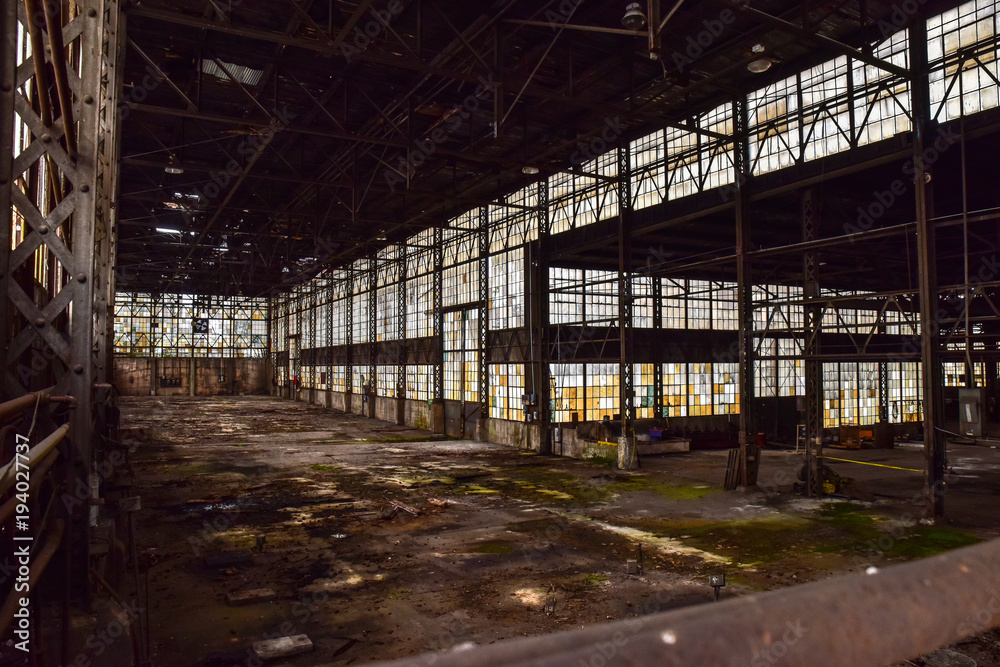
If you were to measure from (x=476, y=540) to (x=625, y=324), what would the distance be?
11.6 m

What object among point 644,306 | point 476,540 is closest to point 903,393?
point 644,306

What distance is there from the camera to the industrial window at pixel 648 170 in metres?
21.5

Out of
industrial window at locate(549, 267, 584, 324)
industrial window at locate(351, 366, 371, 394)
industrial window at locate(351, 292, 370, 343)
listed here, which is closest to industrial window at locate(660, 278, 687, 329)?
industrial window at locate(549, 267, 584, 324)

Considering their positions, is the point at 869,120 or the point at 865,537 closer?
the point at 865,537

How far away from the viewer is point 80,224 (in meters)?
4.71

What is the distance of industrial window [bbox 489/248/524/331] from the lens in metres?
27.2

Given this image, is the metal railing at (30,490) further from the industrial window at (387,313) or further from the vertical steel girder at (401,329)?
the industrial window at (387,313)

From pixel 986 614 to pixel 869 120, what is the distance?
18025mm

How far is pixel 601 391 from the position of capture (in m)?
27.5

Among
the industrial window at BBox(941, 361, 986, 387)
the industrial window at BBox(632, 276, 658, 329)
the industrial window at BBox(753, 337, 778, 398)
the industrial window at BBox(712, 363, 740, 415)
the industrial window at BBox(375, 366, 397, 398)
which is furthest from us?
the industrial window at BBox(375, 366, 397, 398)

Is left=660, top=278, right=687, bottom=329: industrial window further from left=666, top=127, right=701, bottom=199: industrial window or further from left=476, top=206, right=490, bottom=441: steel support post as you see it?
left=666, top=127, right=701, bottom=199: industrial window

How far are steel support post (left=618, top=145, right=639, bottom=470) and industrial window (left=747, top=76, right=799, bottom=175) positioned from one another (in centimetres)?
472

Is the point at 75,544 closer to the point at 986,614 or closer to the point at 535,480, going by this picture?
the point at 986,614

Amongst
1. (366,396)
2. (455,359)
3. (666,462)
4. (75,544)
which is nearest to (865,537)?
(666,462)
